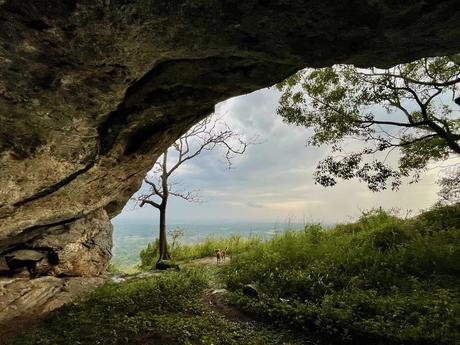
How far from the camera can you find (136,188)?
11.9m

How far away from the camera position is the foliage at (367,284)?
21.3 ft

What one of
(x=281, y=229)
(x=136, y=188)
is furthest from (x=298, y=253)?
(x=136, y=188)

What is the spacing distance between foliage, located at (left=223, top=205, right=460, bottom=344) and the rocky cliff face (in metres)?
4.99

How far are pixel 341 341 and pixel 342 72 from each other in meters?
10.0

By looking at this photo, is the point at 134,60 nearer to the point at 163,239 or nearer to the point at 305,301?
the point at 305,301

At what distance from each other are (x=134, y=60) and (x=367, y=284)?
7.55 metres

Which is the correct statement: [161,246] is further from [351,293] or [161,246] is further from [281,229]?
[351,293]

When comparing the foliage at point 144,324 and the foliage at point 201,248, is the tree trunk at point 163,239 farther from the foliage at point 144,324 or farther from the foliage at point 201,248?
the foliage at point 144,324

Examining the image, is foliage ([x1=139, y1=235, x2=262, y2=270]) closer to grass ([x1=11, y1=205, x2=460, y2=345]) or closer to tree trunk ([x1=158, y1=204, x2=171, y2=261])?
tree trunk ([x1=158, y1=204, x2=171, y2=261])

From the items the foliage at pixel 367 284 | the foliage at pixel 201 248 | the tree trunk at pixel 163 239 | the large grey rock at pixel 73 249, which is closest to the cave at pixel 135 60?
the large grey rock at pixel 73 249

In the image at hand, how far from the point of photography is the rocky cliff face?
162 inches

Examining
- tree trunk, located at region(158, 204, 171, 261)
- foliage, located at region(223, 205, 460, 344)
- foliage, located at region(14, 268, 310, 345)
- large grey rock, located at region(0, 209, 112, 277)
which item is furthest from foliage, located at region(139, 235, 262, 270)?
foliage, located at region(14, 268, 310, 345)

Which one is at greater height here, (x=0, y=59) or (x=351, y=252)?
(x=0, y=59)

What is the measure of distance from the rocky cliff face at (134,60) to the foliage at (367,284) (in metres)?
4.99
